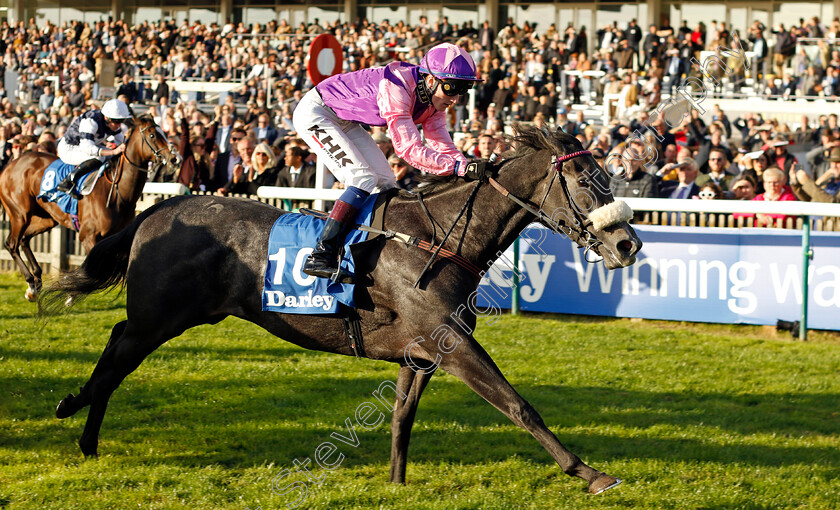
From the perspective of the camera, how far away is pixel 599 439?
16.6 feet

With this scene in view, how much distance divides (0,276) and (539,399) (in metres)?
7.38

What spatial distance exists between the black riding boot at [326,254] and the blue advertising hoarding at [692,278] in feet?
13.1

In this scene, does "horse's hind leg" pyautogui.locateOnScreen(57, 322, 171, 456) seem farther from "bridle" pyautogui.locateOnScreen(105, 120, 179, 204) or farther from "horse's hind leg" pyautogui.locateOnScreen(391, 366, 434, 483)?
"bridle" pyautogui.locateOnScreen(105, 120, 179, 204)

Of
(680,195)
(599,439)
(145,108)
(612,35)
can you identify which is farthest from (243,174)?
(612,35)

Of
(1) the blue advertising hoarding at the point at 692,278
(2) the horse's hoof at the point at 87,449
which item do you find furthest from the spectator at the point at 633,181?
(2) the horse's hoof at the point at 87,449

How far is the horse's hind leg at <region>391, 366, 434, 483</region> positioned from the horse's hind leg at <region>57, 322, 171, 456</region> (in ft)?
3.98

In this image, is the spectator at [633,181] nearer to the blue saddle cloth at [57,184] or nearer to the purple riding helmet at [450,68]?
the purple riding helmet at [450,68]

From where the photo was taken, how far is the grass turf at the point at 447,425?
420 centimetres

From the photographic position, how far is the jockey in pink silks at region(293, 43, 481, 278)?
4.02 meters

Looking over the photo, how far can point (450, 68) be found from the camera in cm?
401

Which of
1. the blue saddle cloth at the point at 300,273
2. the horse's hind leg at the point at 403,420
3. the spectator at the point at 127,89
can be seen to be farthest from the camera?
the spectator at the point at 127,89

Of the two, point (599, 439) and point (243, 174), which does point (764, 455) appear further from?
point (243, 174)

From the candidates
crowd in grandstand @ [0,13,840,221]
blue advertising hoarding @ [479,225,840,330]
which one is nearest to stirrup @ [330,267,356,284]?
crowd in grandstand @ [0,13,840,221]

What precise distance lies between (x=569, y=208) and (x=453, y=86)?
75 centimetres
